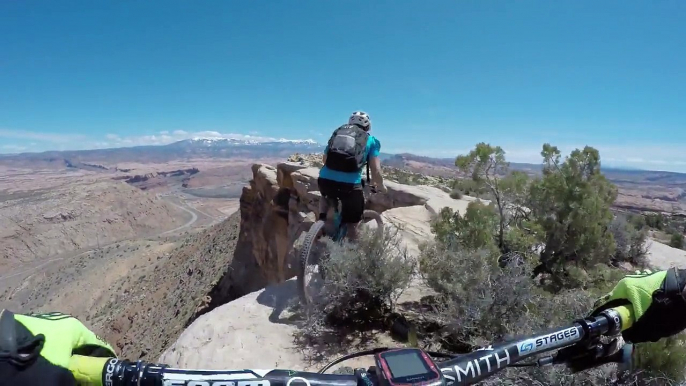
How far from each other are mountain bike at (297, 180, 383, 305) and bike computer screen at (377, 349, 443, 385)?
3864 millimetres

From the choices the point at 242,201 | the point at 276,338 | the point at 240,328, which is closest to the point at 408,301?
the point at 276,338

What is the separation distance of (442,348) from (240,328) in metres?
2.65

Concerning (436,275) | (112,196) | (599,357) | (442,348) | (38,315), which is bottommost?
(112,196)

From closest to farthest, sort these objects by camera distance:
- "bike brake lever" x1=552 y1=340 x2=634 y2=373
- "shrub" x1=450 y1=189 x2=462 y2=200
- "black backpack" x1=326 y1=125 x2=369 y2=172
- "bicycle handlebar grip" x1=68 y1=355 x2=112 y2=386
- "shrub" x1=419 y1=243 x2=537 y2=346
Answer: "bicycle handlebar grip" x1=68 y1=355 x2=112 y2=386 < "bike brake lever" x1=552 y1=340 x2=634 y2=373 < "shrub" x1=419 y1=243 x2=537 y2=346 < "black backpack" x1=326 y1=125 x2=369 y2=172 < "shrub" x1=450 y1=189 x2=462 y2=200

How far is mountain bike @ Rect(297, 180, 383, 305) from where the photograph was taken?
17.0ft

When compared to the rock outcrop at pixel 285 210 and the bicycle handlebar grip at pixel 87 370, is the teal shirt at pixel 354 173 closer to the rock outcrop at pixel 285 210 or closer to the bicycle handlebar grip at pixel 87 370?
the rock outcrop at pixel 285 210

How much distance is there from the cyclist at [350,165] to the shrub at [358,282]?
1.79 feet

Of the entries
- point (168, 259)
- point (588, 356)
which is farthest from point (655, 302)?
point (168, 259)

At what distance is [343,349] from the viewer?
4.51 m

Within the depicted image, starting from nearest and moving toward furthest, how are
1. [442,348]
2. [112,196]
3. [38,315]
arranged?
1. [38,315]
2. [442,348]
3. [112,196]

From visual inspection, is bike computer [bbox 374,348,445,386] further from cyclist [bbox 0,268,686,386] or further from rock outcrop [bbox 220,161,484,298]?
rock outcrop [bbox 220,161,484,298]

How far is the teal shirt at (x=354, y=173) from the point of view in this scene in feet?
17.2

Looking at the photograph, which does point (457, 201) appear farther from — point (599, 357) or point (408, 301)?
point (599, 357)

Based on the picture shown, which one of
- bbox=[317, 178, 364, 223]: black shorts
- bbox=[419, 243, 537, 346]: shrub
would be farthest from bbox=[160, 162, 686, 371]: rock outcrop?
bbox=[317, 178, 364, 223]: black shorts
